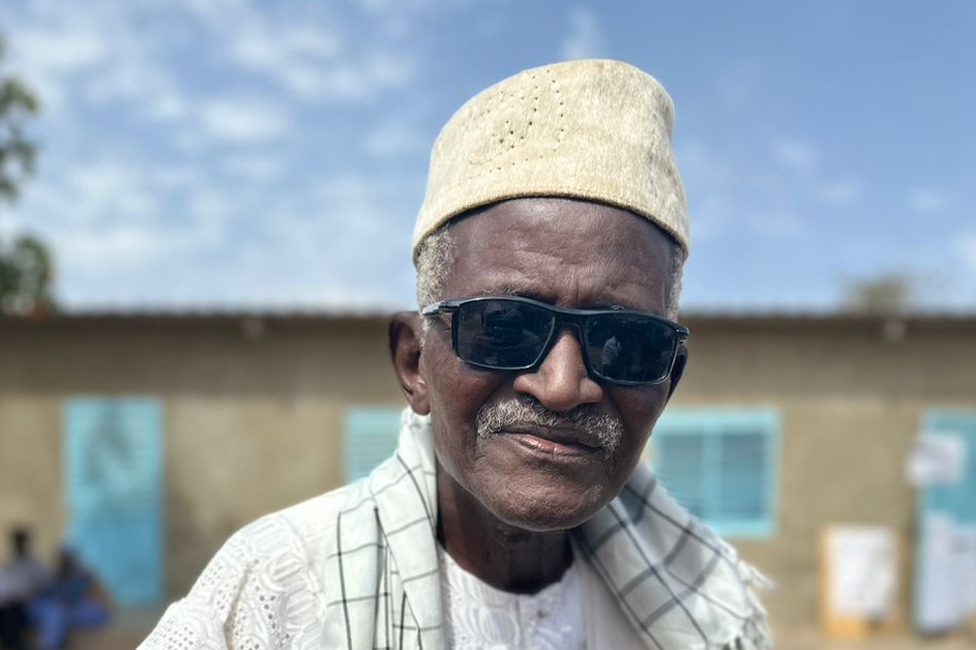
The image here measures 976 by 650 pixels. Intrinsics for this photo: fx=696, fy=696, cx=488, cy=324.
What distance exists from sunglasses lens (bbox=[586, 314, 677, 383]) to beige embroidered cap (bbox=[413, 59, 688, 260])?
195 millimetres

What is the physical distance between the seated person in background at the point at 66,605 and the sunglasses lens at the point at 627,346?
5684mm

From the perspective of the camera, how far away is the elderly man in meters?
1.16

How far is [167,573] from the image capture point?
664 cm

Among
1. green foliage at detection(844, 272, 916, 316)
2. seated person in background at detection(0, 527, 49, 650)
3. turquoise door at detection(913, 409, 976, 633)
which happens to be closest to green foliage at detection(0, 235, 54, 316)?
seated person in background at detection(0, 527, 49, 650)

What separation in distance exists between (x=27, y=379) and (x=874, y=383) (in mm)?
8123

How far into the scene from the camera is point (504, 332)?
1149 mm

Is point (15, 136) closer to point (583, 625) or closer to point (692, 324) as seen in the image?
point (692, 324)

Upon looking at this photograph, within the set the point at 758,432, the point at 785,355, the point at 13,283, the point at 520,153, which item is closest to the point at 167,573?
the point at 13,283

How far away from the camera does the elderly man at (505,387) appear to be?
1155 millimetres

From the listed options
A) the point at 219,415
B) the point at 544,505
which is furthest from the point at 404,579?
the point at 219,415

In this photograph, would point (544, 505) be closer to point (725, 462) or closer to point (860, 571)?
point (725, 462)

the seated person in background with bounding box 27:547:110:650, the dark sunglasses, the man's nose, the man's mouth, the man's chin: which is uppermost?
the dark sunglasses

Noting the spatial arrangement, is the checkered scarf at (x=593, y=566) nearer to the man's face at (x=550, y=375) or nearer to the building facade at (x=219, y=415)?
the man's face at (x=550, y=375)

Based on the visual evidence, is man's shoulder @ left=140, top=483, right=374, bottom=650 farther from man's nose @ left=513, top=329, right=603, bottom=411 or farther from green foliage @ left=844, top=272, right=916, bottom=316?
green foliage @ left=844, top=272, right=916, bottom=316
